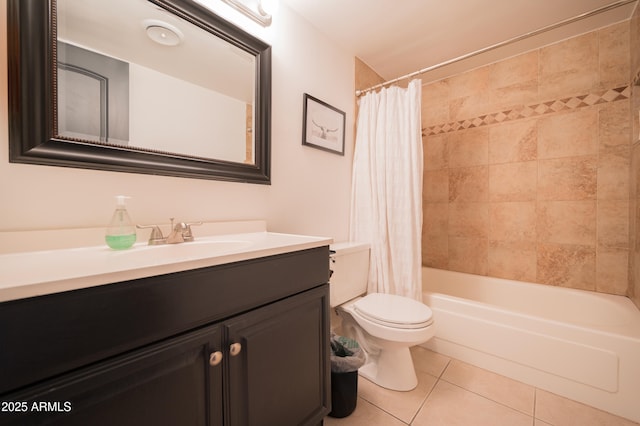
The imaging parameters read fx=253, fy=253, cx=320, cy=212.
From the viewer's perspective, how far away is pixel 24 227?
Result: 785 mm

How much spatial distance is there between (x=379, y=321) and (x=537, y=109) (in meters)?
2.09

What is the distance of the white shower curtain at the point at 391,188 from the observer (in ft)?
5.66

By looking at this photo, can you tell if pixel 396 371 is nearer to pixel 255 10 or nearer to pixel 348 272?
pixel 348 272

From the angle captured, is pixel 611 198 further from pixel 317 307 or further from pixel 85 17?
pixel 85 17

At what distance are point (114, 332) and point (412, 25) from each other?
2.20m

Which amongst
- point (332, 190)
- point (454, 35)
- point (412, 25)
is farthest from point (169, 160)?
point (454, 35)

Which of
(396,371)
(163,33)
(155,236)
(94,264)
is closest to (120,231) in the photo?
(155,236)

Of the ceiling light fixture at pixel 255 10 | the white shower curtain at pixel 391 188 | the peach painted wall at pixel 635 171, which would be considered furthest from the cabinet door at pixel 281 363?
the peach painted wall at pixel 635 171

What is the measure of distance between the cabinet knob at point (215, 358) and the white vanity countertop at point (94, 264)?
0.25 m

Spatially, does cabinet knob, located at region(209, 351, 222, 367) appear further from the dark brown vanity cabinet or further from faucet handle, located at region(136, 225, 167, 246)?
faucet handle, located at region(136, 225, 167, 246)

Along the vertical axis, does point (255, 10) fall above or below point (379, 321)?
above

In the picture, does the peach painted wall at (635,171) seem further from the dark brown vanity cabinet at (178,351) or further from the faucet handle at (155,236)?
the faucet handle at (155,236)

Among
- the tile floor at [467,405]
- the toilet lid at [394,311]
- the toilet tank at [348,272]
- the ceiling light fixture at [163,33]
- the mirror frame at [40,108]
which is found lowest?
the tile floor at [467,405]

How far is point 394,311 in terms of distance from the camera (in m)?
1.42
